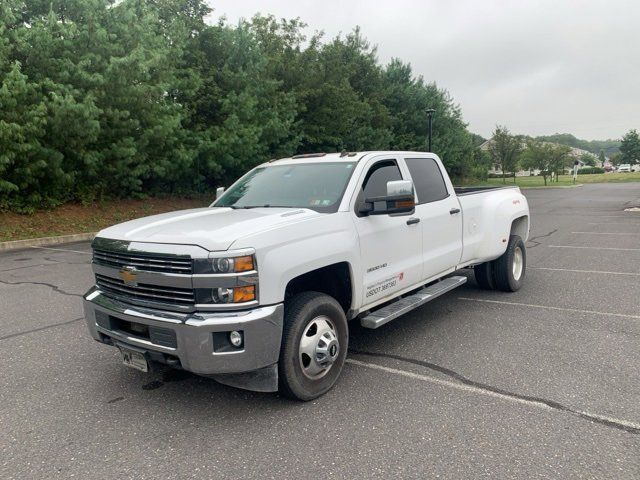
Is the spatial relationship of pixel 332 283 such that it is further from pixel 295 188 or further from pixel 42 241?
pixel 42 241

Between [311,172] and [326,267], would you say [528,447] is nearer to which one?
[326,267]

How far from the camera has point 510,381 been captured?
Answer: 12.3 feet

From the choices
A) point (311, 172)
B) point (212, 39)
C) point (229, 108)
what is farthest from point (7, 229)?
point (311, 172)

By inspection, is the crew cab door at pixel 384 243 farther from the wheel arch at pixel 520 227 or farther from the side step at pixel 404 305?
the wheel arch at pixel 520 227

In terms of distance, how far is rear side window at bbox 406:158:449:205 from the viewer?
196 inches

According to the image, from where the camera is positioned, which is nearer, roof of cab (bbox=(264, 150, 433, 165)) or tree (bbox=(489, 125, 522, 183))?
roof of cab (bbox=(264, 150, 433, 165))

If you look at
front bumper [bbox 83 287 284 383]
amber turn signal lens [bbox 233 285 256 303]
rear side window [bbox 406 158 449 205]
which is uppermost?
rear side window [bbox 406 158 449 205]

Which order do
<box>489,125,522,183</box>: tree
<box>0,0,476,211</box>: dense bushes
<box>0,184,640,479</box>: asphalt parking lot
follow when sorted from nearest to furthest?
<box>0,184,640,479</box>: asphalt parking lot, <box>0,0,476,211</box>: dense bushes, <box>489,125,522,183</box>: tree

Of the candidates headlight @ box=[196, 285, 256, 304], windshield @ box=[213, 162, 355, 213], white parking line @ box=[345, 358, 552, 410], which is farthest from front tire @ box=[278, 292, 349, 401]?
windshield @ box=[213, 162, 355, 213]

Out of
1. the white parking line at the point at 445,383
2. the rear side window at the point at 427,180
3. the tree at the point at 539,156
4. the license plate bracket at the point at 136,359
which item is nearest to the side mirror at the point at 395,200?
the rear side window at the point at 427,180

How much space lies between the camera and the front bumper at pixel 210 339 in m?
2.95

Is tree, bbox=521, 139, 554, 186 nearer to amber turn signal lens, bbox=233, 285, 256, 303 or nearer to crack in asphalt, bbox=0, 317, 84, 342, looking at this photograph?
crack in asphalt, bbox=0, 317, 84, 342

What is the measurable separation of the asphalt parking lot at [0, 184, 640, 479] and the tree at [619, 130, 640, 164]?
4205 inches

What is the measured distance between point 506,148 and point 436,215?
2047 inches
